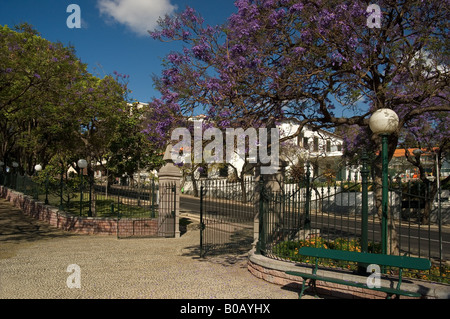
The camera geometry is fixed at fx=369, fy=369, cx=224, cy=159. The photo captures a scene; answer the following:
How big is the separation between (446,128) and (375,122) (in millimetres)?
12903

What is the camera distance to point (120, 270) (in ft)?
27.0

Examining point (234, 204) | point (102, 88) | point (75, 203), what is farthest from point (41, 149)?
point (234, 204)

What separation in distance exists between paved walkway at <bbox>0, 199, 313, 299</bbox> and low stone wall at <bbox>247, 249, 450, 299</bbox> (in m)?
0.19

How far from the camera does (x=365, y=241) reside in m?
6.06

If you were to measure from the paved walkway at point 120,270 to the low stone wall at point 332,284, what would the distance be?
0.19 m

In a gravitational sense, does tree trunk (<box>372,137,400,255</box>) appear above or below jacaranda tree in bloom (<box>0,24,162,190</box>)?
below

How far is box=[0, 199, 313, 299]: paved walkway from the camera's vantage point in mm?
6371

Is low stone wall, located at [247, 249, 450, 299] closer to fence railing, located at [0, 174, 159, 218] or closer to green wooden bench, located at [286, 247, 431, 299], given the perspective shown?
green wooden bench, located at [286, 247, 431, 299]

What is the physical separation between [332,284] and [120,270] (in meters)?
4.67

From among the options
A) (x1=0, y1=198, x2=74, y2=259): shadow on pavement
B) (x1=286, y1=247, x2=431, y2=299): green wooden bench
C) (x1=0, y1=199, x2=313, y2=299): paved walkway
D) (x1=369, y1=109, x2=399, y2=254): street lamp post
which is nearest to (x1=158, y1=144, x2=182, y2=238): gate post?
(x1=0, y1=199, x2=313, y2=299): paved walkway

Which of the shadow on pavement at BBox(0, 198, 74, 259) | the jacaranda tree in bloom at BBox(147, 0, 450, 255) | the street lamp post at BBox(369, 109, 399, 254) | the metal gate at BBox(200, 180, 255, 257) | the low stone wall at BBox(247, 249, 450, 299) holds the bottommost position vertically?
Answer: the shadow on pavement at BBox(0, 198, 74, 259)

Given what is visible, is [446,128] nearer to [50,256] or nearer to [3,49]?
[50,256]

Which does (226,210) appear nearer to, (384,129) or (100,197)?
(384,129)

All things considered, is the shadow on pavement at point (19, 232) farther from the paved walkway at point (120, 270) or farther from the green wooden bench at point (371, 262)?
the green wooden bench at point (371, 262)
